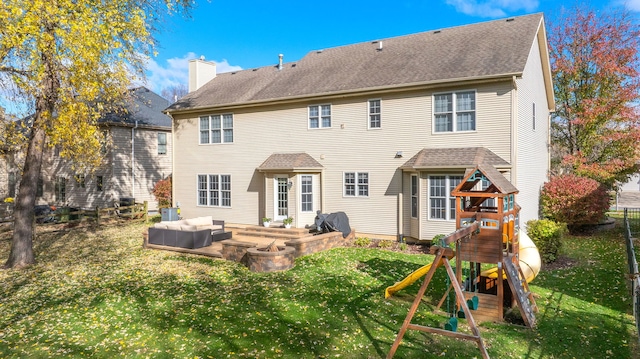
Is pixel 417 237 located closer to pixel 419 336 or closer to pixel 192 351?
pixel 419 336

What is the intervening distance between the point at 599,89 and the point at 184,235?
23.0m

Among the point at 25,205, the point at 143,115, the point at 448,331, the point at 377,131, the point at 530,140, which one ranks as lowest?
the point at 448,331

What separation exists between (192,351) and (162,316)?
6.20ft

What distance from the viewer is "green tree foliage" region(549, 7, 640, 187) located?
2023 centimetres

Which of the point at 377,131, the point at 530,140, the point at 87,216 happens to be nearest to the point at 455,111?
the point at 377,131

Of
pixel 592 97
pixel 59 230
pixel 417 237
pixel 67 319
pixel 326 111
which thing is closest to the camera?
pixel 67 319

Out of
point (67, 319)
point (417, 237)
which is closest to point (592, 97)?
point (417, 237)

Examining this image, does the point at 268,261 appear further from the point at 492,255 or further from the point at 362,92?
the point at 362,92

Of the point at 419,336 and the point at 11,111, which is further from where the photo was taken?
the point at 11,111

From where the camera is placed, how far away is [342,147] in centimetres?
A: 1703

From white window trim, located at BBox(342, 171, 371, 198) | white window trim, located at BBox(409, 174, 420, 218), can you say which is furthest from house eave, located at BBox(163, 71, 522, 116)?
white window trim, located at BBox(409, 174, 420, 218)

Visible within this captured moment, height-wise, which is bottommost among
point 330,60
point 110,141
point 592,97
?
point 110,141

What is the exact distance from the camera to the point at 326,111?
57.4 ft

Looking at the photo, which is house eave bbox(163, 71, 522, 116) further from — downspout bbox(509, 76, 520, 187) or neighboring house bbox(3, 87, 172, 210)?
neighboring house bbox(3, 87, 172, 210)
